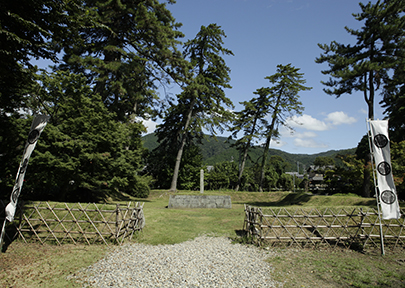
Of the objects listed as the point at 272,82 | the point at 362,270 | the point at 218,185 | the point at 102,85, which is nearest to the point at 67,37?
the point at 102,85

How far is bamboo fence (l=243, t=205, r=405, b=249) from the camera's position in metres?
8.76

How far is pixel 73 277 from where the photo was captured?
607 centimetres

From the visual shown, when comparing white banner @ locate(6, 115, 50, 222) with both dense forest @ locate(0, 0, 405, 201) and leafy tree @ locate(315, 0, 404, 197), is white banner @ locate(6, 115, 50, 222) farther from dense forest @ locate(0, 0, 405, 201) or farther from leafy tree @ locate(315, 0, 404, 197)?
leafy tree @ locate(315, 0, 404, 197)

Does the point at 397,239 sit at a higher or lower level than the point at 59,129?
lower

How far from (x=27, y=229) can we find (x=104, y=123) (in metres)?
7.14

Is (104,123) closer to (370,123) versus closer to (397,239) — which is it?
(370,123)

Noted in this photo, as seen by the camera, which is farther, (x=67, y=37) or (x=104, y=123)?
(x=104, y=123)

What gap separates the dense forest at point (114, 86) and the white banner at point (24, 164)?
10.5 inches

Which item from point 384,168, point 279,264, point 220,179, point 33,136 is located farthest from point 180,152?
point 384,168

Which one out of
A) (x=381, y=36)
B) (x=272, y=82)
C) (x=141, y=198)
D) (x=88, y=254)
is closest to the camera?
(x=88, y=254)

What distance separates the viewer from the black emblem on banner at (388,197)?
8.02 metres

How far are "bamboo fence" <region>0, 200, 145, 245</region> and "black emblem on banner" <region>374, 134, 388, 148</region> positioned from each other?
32.2ft

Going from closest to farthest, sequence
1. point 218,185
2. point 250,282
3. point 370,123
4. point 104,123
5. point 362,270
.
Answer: point 250,282 < point 362,270 < point 370,123 < point 104,123 < point 218,185

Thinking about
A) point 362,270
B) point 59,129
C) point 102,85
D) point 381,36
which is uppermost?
point 381,36
